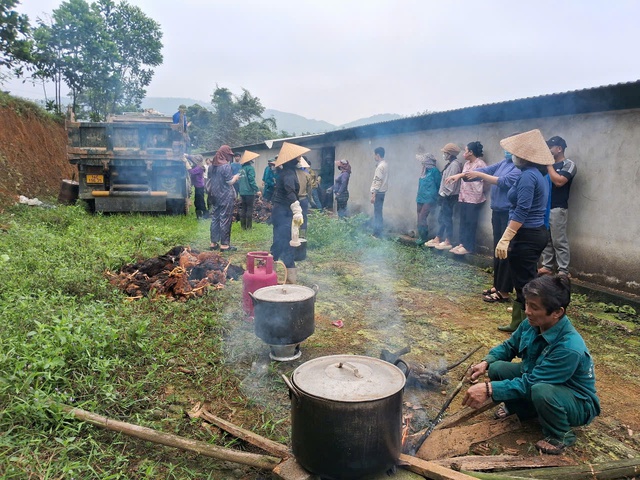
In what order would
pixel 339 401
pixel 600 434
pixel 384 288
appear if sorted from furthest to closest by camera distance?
pixel 384 288 → pixel 600 434 → pixel 339 401

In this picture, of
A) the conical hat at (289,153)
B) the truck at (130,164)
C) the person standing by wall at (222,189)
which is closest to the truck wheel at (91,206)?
the truck at (130,164)

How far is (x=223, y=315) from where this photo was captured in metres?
4.91

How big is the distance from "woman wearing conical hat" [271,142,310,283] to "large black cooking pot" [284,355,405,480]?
132 inches

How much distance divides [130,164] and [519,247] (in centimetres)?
1031

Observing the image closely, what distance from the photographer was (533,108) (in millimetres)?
7039

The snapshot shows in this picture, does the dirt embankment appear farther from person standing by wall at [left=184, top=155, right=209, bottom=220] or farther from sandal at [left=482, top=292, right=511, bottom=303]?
sandal at [left=482, top=292, right=511, bottom=303]

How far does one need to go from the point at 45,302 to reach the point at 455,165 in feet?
23.3

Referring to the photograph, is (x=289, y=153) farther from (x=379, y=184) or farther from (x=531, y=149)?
(x=379, y=184)

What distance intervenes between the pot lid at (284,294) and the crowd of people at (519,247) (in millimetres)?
1548

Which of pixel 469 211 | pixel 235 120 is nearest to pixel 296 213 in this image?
pixel 469 211

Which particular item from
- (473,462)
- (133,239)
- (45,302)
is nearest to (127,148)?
(133,239)

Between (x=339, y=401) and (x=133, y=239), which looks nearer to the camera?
(x=339, y=401)

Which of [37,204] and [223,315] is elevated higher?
[37,204]

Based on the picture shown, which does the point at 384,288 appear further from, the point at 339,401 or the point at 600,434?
the point at 339,401
